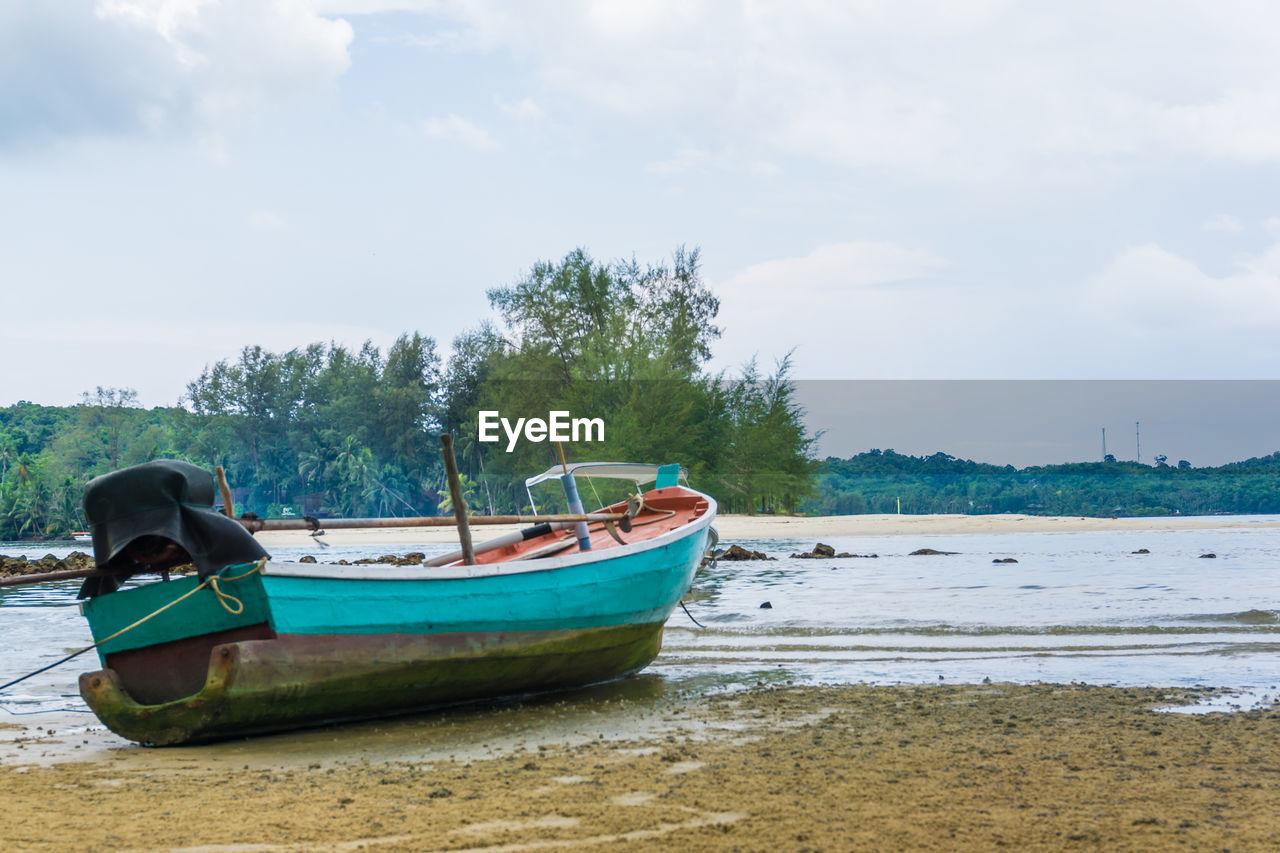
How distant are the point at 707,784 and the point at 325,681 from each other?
3261mm

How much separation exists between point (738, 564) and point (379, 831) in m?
25.4

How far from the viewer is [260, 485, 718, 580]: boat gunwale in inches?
299

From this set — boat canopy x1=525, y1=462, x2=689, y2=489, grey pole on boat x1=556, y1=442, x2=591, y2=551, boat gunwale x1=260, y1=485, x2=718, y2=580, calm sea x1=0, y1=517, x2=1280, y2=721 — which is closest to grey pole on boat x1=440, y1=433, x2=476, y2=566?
boat gunwale x1=260, y1=485, x2=718, y2=580

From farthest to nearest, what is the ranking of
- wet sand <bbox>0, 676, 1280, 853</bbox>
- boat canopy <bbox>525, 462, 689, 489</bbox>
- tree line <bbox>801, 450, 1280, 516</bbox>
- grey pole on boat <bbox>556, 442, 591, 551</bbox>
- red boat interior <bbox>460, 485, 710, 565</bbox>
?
tree line <bbox>801, 450, 1280, 516</bbox> → boat canopy <bbox>525, 462, 689, 489</bbox> → red boat interior <bbox>460, 485, 710, 565</bbox> → grey pole on boat <bbox>556, 442, 591, 551</bbox> → wet sand <bbox>0, 676, 1280, 853</bbox>

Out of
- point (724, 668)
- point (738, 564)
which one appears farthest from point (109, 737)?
point (738, 564)

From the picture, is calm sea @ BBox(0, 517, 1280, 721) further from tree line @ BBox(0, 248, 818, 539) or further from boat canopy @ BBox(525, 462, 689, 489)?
tree line @ BBox(0, 248, 818, 539)

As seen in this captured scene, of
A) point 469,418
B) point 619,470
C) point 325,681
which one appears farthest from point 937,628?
point 469,418

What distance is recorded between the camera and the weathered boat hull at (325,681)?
7.46m

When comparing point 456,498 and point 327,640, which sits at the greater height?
point 456,498

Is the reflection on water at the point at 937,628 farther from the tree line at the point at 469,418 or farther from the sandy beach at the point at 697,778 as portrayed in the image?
the tree line at the point at 469,418

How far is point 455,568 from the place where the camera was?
28.0 feet

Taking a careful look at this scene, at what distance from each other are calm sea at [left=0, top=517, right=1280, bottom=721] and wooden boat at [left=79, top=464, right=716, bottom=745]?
6.21ft

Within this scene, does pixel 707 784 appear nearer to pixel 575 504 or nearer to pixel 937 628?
pixel 575 504

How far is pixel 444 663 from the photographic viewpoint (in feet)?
27.9
